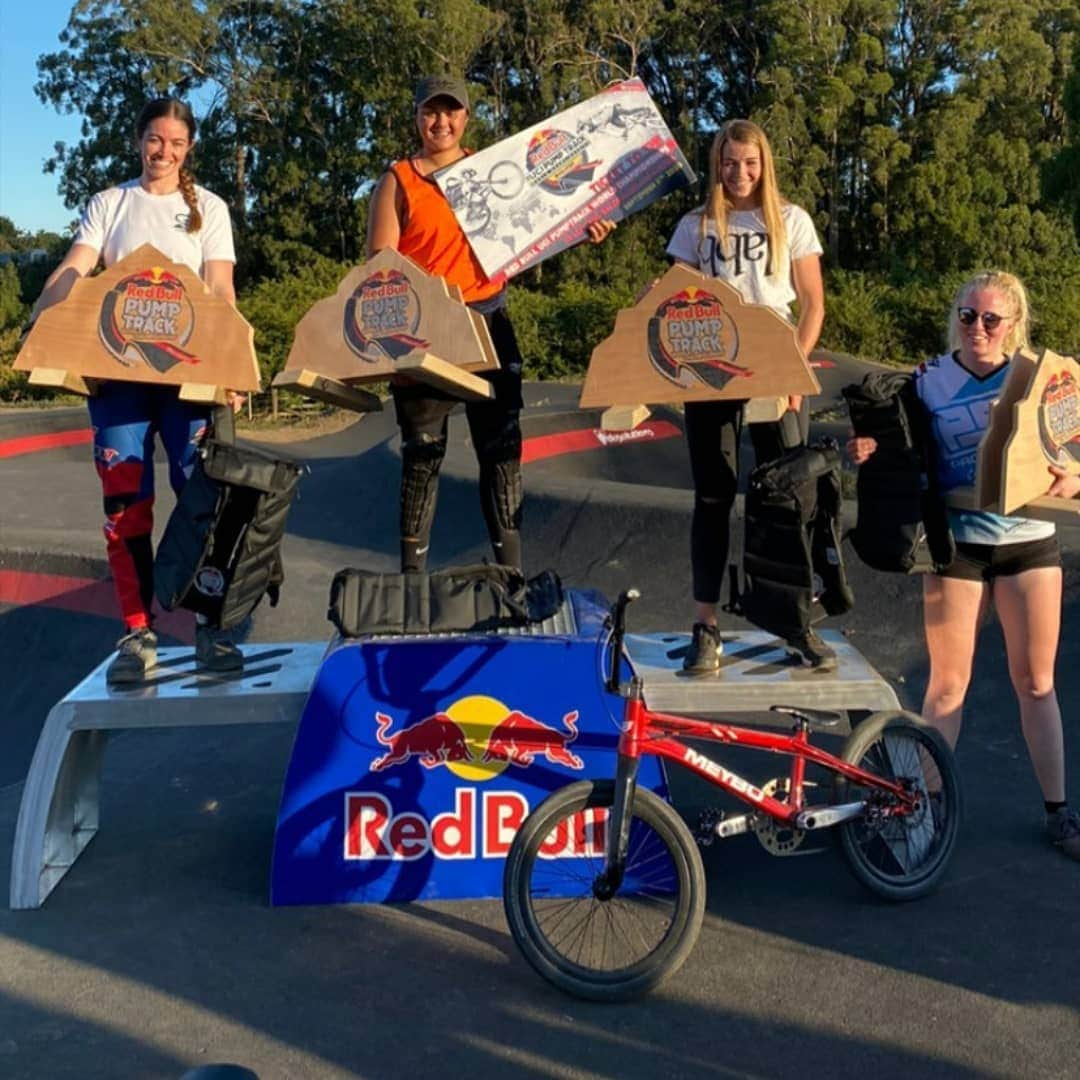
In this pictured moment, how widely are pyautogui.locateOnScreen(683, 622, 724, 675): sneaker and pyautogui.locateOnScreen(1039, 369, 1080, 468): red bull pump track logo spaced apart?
1243mm

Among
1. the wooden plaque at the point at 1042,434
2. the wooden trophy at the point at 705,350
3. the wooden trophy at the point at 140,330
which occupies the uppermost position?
the wooden trophy at the point at 140,330

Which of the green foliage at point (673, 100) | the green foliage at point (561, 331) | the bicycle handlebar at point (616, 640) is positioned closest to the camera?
the bicycle handlebar at point (616, 640)

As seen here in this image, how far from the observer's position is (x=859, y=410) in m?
3.90

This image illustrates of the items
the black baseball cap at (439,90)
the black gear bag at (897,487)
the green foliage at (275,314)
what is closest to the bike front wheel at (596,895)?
the black gear bag at (897,487)

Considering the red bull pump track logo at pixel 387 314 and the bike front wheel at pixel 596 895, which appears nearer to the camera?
the bike front wheel at pixel 596 895

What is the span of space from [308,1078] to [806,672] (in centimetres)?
208

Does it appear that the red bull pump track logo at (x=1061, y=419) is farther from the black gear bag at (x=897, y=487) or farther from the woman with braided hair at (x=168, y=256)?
the woman with braided hair at (x=168, y=256)

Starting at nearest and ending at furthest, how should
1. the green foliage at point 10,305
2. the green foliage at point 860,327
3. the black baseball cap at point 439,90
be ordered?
the black baseball cap at point 439,90
the green foliage at point 860,327
the green foliage at point 10,305

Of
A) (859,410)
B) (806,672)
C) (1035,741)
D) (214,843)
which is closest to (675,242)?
(859,410)

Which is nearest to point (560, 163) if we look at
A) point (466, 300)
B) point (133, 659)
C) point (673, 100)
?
point (466, 300)

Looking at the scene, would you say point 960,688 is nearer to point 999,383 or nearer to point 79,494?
point 999,383

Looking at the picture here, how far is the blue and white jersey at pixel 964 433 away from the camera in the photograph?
3.85m

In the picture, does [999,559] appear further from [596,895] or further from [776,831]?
[596,895]

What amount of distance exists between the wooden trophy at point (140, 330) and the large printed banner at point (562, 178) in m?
1.06
